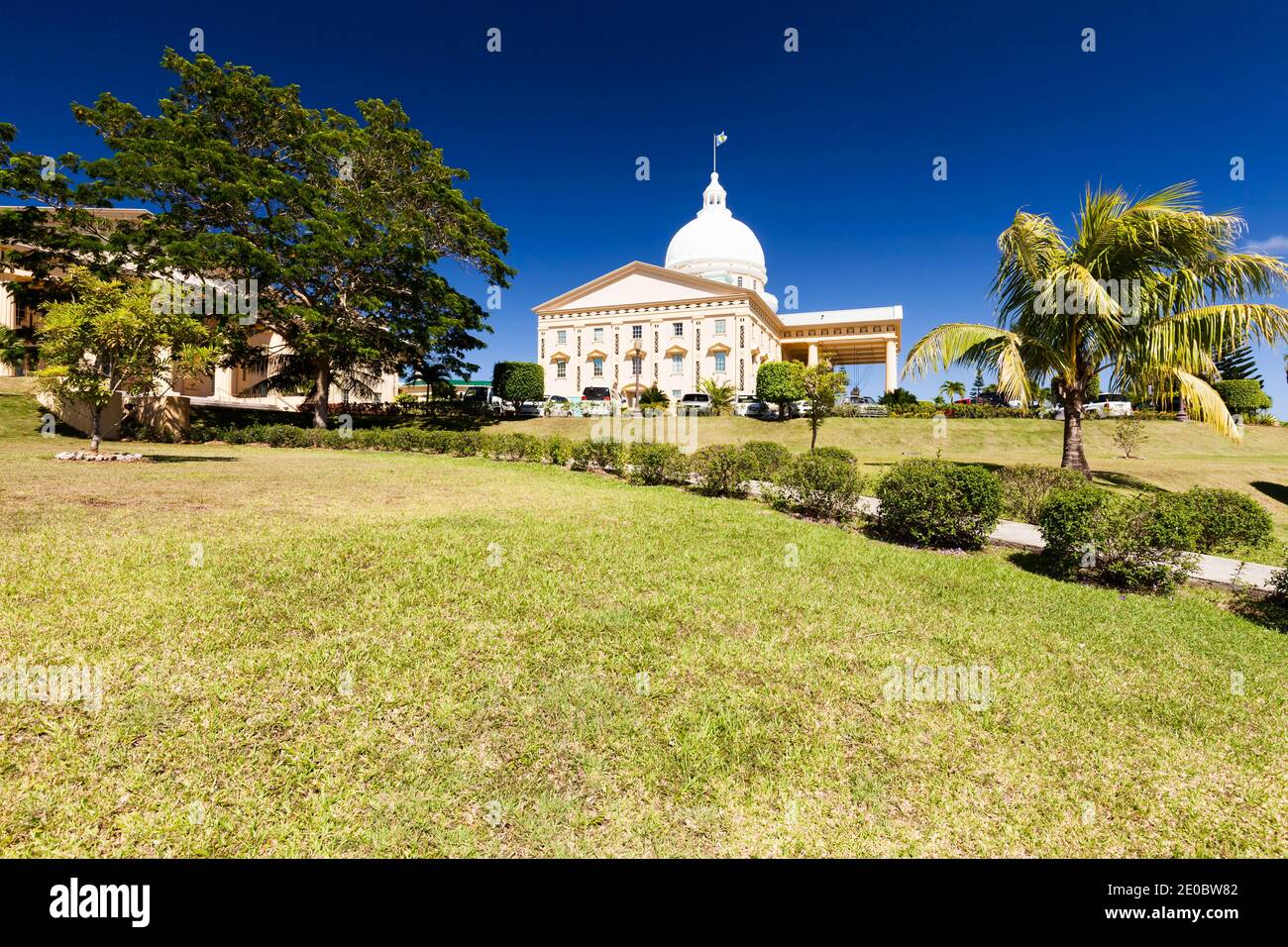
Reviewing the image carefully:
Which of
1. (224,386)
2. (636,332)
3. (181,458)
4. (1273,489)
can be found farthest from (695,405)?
(224,386)

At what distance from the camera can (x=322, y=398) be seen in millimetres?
27234

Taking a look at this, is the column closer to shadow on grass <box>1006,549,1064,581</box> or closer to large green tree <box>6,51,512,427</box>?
large green tree <box>6,51,512,427</box>

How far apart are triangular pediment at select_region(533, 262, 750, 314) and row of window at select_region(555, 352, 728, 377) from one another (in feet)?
18.2

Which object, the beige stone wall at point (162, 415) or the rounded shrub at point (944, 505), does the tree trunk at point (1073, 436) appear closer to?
the rounded shrub at point (944, 505)

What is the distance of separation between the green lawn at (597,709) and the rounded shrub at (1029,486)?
13.3ft

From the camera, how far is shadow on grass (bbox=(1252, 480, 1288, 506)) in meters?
13.1

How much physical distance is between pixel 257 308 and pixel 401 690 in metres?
28.2

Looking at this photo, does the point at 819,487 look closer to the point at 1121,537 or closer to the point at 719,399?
the point at 1121,537

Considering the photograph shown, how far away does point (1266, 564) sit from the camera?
743 cm

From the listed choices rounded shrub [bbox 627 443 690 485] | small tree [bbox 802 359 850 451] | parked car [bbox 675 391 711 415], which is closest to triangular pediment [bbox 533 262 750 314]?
parked car [bbox 675 391 711 415]

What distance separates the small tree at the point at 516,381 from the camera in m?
39.9

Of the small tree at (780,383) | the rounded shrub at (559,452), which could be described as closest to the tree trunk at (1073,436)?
the rounded shrub at (559,452)

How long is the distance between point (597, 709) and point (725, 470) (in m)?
8.90
